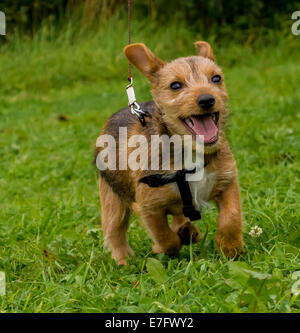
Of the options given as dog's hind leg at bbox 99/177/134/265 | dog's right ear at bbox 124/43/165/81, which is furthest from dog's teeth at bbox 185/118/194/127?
dog's hind leg at bbox 99/177/134/265

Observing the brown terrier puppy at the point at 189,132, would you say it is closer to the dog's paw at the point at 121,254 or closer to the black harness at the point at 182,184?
the black harness at the point at 182,184

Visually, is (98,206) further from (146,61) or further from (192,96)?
(192,96)

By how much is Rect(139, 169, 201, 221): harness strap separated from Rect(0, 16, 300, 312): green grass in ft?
0.91

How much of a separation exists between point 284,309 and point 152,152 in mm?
1243

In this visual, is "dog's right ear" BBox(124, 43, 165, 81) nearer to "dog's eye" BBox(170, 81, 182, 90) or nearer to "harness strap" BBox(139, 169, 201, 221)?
"dog's eye" BBox(170, 81, 182, 90)

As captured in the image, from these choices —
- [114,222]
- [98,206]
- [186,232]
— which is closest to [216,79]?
[186,232]

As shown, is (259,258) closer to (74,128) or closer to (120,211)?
(120,211)

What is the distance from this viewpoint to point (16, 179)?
5734mm

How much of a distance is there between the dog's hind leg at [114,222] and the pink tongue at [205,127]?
0.97m

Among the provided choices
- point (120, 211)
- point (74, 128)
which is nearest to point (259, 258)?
point (120, 211)

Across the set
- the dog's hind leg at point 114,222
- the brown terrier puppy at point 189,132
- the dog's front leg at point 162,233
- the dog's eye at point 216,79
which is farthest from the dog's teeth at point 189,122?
the dog's hind leg at point 114,222

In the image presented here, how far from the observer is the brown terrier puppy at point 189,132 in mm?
3213

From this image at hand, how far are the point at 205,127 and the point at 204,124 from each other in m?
0.02

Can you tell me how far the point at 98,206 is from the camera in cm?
478
